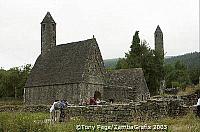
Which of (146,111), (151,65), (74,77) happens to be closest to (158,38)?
(151,65)

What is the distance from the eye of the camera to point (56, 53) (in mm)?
51344

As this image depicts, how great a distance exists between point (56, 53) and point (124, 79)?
972 cm

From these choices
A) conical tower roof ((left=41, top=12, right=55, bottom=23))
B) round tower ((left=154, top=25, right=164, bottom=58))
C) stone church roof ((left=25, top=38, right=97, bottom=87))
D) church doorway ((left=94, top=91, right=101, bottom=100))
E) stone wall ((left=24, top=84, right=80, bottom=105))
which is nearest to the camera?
stone wall ((left=24, top=84, right=80, bottom=105))

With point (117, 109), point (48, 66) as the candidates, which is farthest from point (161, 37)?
point (117, 109)

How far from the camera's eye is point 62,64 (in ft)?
159

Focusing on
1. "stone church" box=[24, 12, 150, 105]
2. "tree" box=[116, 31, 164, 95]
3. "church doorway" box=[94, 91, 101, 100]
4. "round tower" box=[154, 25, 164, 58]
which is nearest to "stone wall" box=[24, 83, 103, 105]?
"stone church" box=[24, 12, 150, 105]

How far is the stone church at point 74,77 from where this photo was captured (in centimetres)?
4528

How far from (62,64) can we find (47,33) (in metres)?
8.24

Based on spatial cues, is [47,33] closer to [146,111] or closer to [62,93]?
[62,93]

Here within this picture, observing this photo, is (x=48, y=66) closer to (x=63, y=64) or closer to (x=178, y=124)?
(x=63, y=64)

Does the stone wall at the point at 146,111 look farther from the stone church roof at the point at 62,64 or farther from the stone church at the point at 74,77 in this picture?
the stone church roof at the point at 62,64

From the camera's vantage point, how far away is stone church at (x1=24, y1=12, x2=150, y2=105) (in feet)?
149

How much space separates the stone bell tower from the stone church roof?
125 centimetres

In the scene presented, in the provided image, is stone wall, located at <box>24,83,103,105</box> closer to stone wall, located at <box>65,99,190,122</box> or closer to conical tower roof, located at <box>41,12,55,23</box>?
conical tower roof, located at <box>41,12,55,23</box>
